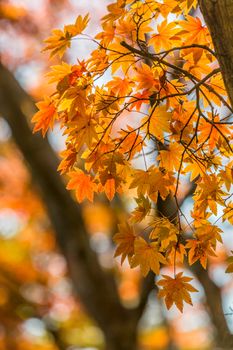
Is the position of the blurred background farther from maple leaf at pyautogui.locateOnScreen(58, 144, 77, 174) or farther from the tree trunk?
maple leaf at pyautogui.locateOnScreen(58, 144, 77, 174)

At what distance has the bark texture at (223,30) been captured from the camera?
1.05m

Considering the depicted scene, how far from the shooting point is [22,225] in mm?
7617

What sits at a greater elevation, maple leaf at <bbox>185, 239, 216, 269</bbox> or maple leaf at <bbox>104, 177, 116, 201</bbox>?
maple leaf at <bbox>104, 177, 116, 201</bbox>

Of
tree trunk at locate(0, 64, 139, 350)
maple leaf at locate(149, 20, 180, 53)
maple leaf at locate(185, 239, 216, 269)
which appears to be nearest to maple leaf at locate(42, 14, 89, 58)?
maple leaf at locate(149, 20, 180, 53)

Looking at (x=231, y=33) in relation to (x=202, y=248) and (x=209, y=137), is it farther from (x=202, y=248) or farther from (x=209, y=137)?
(x=202, y=248)

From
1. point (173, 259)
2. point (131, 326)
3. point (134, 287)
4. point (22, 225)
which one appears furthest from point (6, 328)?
point (173, 259)

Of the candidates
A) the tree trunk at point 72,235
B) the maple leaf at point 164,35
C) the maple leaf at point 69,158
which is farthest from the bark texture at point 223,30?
the tree trunk at point 72,235

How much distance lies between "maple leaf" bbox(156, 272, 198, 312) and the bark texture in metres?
0.46

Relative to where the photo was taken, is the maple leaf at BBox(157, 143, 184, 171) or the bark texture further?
the maple leaf at BBox(157, 143, 184, 171)

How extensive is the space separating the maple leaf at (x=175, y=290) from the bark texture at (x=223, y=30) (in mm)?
464

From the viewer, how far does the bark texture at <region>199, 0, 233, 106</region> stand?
3.46 feet

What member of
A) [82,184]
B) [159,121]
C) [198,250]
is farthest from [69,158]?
[198,250]

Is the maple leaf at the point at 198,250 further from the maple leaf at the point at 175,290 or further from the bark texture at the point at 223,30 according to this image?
the bark texture at the point at 223,30

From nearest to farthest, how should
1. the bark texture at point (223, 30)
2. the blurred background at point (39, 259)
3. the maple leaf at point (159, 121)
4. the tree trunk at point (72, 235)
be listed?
the bark texture at point (223, 30), the maple leaf at point (159, 121), the tree trunk at point (72, 235), the blurred background at point (39, 259)
